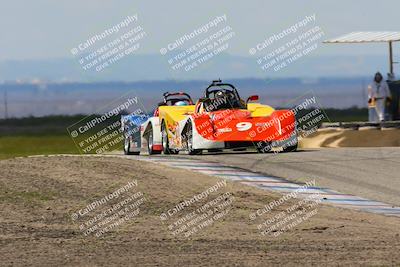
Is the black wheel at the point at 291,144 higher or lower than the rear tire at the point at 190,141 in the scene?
lower

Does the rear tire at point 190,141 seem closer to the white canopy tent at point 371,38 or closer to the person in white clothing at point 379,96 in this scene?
the person in white clothing at point 379,96

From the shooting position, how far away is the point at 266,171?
2244cm

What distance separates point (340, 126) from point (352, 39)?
311 cm

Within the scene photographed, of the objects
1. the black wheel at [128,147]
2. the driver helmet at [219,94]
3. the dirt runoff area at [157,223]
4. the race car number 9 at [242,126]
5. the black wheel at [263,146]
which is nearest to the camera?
the dirt runoff area at [157,223]

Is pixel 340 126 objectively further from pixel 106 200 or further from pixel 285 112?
pixel 106 200

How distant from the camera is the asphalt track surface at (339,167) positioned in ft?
67.2

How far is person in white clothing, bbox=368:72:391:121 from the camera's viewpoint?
1436 inches

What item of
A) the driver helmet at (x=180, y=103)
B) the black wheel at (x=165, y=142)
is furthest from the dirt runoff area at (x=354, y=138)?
the black wheel at (x=165, y=142)

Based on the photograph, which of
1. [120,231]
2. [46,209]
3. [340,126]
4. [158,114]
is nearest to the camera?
[120,231]

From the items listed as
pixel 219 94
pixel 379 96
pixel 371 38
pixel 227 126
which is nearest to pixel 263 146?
pixel 227 126

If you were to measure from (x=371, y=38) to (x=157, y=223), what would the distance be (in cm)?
2171

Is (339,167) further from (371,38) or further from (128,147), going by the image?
(371,38)

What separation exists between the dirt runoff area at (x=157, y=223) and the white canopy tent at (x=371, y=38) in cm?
1561

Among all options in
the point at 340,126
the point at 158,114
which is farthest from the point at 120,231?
the point at 340,126
